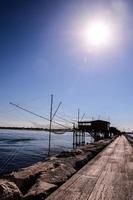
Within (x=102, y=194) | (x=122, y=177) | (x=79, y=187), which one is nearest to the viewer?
(x=102, y=194)

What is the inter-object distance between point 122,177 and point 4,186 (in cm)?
359

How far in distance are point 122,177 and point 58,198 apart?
2.81m

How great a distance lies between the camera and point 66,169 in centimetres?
662

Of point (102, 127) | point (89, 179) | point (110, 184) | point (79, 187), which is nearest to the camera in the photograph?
point (79, 187)

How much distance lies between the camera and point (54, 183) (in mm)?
5043

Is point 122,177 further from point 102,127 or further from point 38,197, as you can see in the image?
point 102,127

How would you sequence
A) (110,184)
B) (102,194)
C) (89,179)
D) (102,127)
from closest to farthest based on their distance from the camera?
(102,194), (110,184), (89,179), (102,127)

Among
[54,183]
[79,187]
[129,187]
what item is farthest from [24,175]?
[129,187]

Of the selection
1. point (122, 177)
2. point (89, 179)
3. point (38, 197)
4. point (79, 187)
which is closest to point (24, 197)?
point (38, 197)

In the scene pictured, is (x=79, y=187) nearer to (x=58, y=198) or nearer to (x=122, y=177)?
(x=58, y=198)

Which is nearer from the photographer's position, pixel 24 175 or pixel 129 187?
pixel 129 187

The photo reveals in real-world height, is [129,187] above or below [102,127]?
below

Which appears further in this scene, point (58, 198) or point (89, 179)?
point (89, 179)

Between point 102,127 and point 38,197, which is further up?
point 102,127
